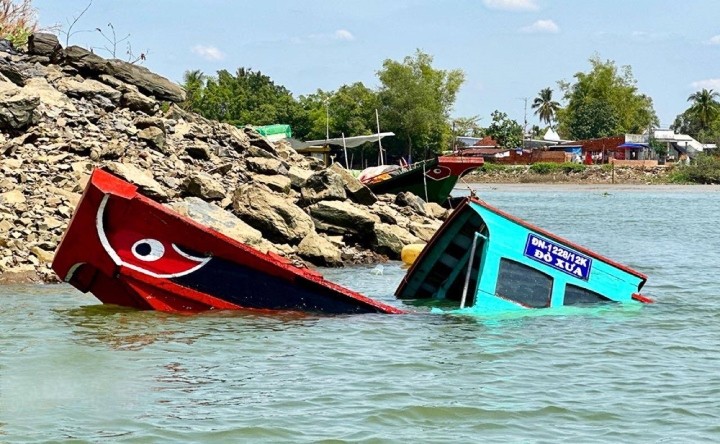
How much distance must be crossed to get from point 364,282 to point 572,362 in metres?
6.88

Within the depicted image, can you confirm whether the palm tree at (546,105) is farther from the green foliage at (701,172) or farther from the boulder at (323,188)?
the boulder at (323,188)

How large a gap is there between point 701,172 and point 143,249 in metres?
75.7

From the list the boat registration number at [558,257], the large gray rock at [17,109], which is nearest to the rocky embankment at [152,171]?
the large gray rock at [17,109]

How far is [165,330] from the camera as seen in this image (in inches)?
443

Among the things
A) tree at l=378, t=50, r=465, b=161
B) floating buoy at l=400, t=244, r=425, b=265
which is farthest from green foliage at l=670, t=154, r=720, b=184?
floating buoy at l=400, t=244, r=425, b=265

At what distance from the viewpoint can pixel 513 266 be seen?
41.2ft

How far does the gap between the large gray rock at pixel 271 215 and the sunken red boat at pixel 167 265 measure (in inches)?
233

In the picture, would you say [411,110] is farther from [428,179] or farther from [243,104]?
[428,179]

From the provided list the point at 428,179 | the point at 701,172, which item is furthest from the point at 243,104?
the point at 428,179

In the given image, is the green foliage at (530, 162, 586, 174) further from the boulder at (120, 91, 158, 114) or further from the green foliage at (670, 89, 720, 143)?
the boulder at (120, 91, 158, 114)

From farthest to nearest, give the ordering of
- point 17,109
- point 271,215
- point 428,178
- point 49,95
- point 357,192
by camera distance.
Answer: point 428,178, point 357,192, point 49,95, point 17,109, point 271,215

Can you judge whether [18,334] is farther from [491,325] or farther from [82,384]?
[491,325]

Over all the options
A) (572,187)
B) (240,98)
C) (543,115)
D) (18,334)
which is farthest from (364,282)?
(543,115)

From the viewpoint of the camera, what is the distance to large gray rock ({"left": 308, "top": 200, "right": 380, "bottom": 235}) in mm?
19781
